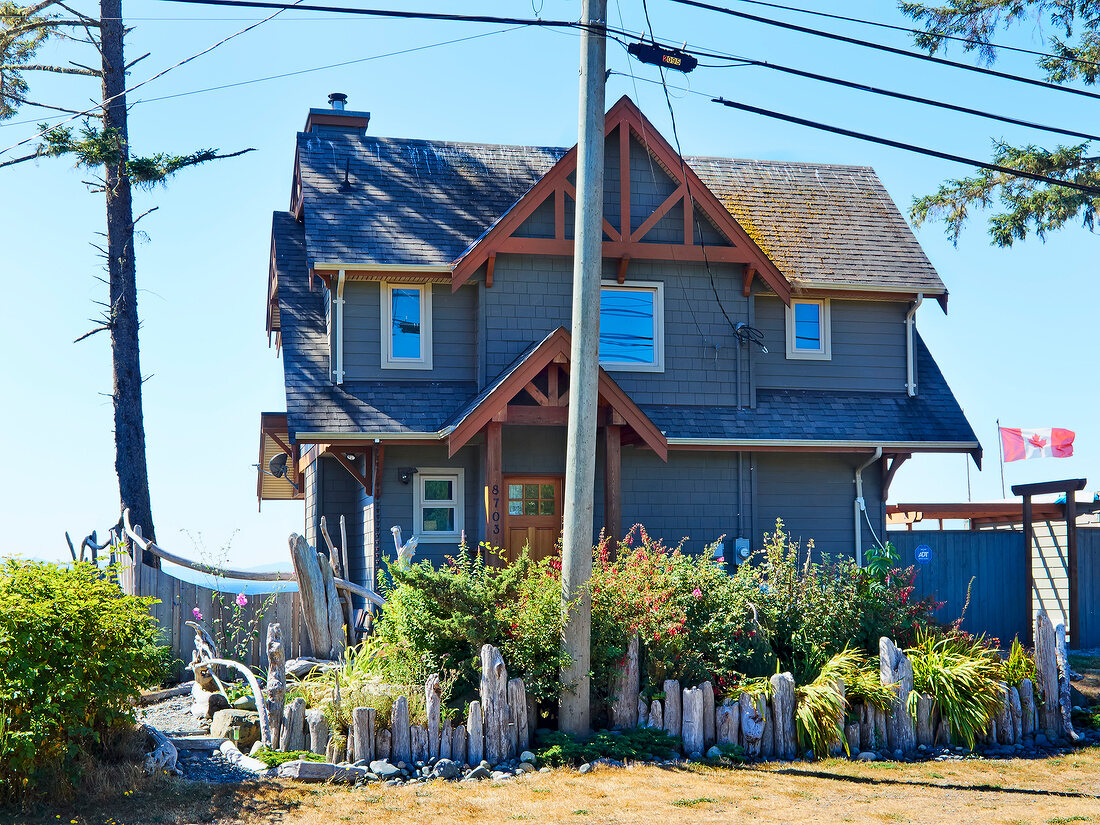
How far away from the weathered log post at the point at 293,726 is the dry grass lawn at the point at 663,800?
3.06 ft

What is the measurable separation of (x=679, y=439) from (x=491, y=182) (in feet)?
19.2

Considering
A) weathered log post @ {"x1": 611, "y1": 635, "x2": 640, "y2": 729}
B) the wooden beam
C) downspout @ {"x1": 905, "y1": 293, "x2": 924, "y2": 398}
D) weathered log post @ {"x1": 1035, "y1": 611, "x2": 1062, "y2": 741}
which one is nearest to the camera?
weathered log post @ {"x1": 611, "y1": 635, "x2": 640, "y2": 729}

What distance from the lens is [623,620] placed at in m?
11.6

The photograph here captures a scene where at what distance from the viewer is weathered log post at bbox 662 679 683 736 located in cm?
1089

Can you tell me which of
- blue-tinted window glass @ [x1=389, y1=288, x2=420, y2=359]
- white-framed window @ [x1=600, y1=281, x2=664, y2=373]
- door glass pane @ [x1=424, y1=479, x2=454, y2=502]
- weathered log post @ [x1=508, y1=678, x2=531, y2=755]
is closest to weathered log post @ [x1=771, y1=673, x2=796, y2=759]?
weathered log post @ [x1=508, y1=678, x2=531, y2=755]

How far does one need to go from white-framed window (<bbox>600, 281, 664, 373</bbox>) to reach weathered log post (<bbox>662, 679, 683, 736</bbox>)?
7445 mm

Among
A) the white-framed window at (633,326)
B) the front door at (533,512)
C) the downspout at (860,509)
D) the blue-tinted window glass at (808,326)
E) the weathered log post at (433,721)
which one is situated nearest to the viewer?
the weathered log post at (433,721)

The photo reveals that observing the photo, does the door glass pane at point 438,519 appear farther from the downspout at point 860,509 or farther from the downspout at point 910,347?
the downspout at point 910,347

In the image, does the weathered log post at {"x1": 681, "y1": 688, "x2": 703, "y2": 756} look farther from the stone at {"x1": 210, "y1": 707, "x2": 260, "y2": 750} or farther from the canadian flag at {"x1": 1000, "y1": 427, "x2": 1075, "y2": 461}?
the canadian flag at {"x1": 1000, "y1": 427, "x2": 1075, "y2": 461}

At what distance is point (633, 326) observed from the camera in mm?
17734

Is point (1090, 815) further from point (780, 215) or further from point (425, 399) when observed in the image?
point (780, 215)

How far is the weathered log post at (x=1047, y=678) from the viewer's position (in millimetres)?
11992

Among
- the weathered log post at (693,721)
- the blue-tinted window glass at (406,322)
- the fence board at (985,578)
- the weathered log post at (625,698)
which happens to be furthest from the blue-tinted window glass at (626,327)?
the weathered log post at (693,721)

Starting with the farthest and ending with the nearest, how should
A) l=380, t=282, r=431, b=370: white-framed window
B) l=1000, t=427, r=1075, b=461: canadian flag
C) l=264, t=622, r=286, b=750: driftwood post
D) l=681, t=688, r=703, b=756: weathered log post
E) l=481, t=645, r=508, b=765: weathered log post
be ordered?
l=1000, t=427, r=1075, b=461: canadian flag < l=380, t=282, r=431, b=370: white-framed window < l=681, t=688, r=703, b=756: weathered log post < l=264, t=622, r=286, b=750: driftwood post < l=481, t=645, r=508, b=765: weathered log post
